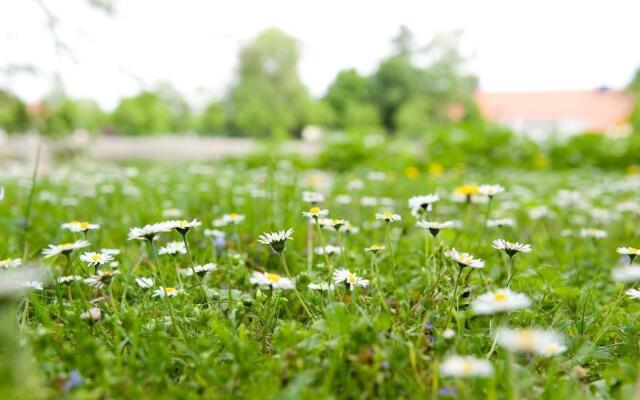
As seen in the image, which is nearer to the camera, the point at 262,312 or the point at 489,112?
the point at 262,312

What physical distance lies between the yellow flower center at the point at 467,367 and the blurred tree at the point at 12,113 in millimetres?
6074

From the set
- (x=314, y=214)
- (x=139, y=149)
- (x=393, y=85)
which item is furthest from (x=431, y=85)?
(x=314, y=214)

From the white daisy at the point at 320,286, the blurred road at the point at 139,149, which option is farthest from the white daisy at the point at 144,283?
the blurred road at the point at 139,149

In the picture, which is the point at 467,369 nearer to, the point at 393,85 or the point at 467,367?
the point at 467,367

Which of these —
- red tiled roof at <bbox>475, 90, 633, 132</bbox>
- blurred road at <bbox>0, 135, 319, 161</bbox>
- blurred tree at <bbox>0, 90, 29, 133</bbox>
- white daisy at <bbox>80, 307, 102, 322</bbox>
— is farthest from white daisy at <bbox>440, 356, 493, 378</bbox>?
red tiled roof at <bbox>475, 90, 633, 132</bbox>

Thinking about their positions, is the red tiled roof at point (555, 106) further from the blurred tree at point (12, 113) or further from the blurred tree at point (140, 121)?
the blurred tree at point (12, 113)

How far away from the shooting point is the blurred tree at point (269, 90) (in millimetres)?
36500

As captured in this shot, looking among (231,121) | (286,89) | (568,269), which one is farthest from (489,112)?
(568,269)

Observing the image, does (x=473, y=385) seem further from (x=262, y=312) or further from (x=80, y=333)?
(x=80, y=333)

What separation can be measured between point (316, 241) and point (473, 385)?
1.10 m

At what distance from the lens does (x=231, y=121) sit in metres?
38.4

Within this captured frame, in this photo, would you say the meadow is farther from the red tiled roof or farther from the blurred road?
the red tiled roof

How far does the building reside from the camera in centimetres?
3838

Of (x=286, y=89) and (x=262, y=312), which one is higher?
(x=286, y=89)
